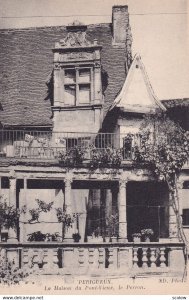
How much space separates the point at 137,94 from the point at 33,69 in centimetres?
300

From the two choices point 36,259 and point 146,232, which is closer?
point 36,259

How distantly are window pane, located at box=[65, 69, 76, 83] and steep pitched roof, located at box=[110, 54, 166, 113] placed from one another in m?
1.28

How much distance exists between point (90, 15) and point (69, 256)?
4.80 metres

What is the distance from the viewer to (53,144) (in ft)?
44.1

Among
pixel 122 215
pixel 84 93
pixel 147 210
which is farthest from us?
pixel 84 93

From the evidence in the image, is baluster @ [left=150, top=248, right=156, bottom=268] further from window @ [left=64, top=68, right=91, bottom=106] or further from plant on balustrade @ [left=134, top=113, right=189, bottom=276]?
window @ [left=64, top=68, right=91, bottom=106]

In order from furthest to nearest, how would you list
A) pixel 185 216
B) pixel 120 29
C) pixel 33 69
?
pixel 120 29 < pixel 33 69 < pixel 185 216

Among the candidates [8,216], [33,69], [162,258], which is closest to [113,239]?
[162,258]

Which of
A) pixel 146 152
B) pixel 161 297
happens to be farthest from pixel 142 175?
pixel 161 297

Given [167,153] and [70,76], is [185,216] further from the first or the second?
[70,76]

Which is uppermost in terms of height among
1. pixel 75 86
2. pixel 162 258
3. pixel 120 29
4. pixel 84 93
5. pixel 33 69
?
pixel 120 29

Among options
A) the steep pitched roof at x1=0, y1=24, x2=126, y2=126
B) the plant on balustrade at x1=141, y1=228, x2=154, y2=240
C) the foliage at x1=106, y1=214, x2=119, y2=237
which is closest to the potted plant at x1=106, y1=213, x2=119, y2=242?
the foliage at x1=106, y1=214, x2=119, y2=237

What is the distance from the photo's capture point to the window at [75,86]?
565 inches

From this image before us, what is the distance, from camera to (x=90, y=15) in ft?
38.9
